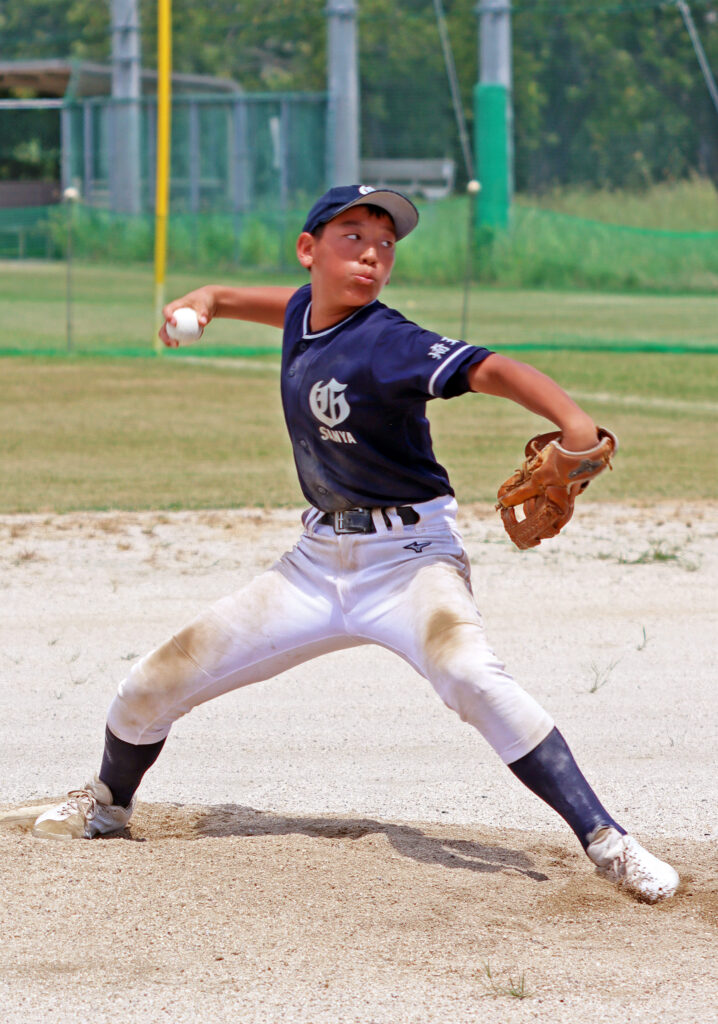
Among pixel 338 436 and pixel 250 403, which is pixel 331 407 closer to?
pixel 338 436

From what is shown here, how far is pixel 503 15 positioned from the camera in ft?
81.4

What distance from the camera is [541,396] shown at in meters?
3.40

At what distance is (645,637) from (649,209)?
63.5ft

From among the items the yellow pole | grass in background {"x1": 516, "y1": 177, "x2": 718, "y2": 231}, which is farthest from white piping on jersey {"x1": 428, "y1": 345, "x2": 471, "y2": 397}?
grass in background {"x1": 516, "y1": 177, "x2": 718, "y2": 231}

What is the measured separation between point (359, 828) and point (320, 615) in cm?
76

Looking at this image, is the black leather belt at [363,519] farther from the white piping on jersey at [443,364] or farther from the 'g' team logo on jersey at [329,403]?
the white piping on jersey at [443,364]

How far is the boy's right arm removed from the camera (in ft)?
14.3

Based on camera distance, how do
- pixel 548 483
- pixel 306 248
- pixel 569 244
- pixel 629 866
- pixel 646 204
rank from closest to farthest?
pixel 548 483
pixel 629 866
pixel 306 248
pixel 569 244
pixel 646 204

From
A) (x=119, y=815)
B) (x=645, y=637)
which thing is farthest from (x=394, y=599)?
(x=645, y=637)

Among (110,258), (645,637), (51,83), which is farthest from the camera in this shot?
(51,83)

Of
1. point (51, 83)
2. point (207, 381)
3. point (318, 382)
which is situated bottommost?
point (207, 381)

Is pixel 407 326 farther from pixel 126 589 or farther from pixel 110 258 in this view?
pixel 110 258

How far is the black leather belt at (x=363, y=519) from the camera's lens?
152 inches

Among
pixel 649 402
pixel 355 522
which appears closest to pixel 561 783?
pixel 355 522
